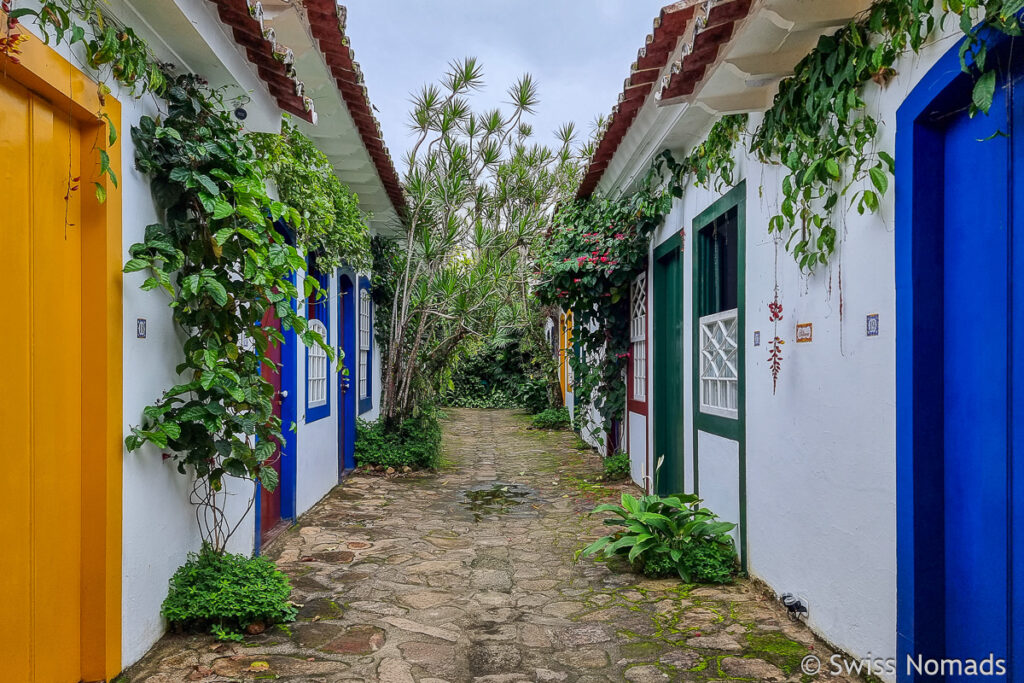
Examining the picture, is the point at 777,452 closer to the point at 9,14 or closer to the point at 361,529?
the point at 361,529

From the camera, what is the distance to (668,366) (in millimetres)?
6289

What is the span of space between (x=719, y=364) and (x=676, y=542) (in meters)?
1.26

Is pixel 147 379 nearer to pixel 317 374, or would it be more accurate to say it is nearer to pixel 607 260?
pixel 317 374

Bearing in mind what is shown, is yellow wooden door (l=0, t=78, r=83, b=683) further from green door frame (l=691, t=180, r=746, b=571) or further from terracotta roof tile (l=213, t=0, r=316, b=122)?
green door frame (l=691, t=180, r=746, b=571)

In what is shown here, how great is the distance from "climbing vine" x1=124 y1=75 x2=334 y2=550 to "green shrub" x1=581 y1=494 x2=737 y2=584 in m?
2.29

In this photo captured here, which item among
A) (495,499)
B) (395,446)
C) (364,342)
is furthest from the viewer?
(364,342)

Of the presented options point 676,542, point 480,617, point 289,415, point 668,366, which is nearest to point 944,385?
point 676,542

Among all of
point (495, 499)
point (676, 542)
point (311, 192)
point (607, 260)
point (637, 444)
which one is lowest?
point (495, 499)

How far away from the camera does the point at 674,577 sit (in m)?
4.24

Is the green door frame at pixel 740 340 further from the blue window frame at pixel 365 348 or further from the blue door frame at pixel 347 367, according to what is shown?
the blue window frame at pixel 365 348

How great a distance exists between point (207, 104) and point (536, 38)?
23061mm

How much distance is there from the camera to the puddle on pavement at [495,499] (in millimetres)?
6379

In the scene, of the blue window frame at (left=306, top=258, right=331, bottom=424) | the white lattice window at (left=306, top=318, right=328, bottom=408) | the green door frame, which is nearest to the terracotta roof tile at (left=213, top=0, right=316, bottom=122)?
the blue window frame at (left=306, top=258, right=331, bottom=424)

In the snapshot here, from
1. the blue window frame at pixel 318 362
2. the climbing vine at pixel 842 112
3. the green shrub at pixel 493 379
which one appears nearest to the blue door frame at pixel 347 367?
the blue window frame at pixel 318 362
